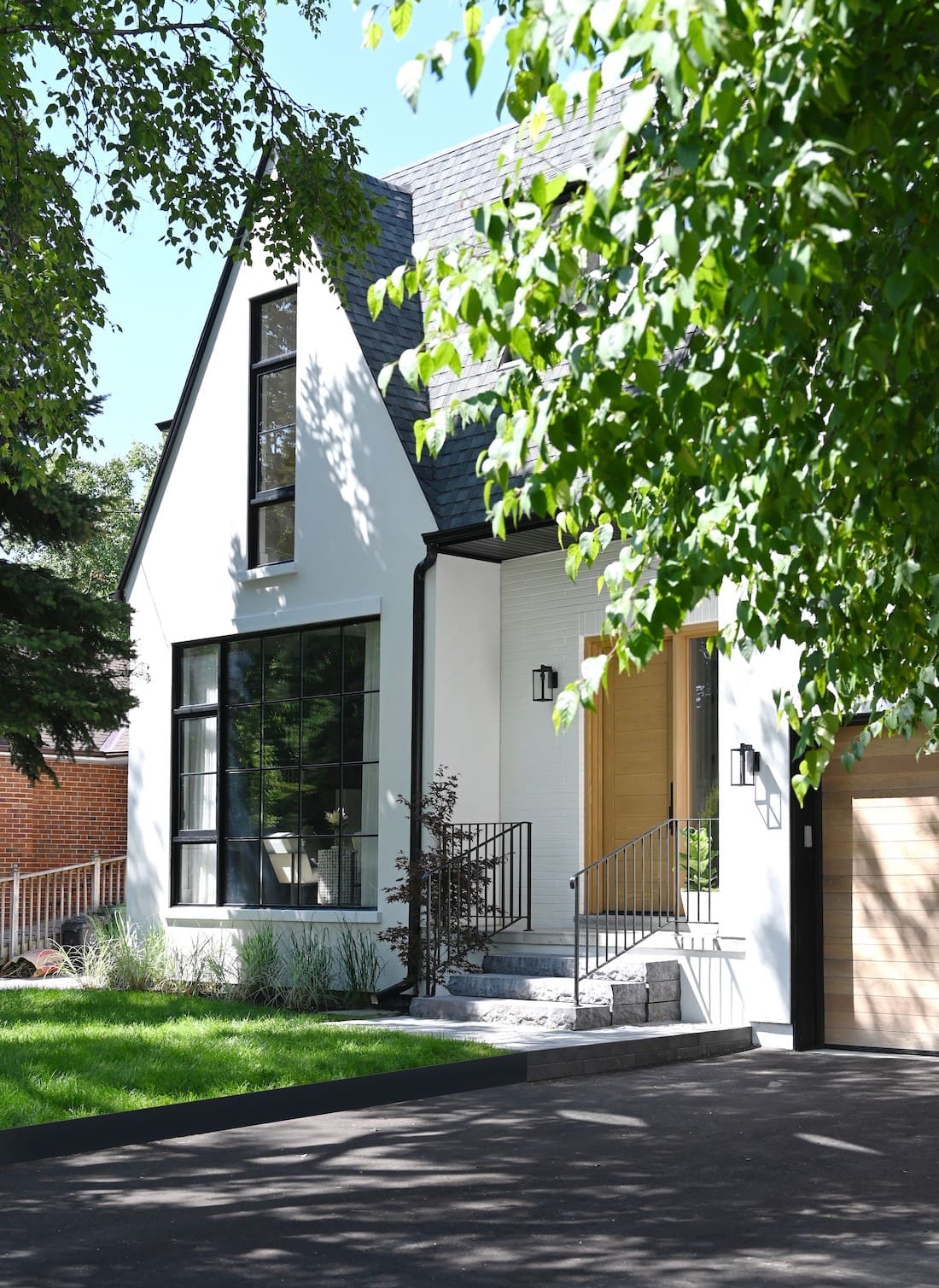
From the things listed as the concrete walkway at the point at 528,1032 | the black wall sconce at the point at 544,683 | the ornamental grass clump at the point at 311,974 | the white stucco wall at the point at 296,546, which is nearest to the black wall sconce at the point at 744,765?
the concrete walkway at the point at 528,1032

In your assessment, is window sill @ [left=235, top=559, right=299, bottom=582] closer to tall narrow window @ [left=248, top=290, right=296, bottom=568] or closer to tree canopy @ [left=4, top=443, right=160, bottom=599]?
tall narrow window @ [left=248, top=290, right=296, bottom=568]

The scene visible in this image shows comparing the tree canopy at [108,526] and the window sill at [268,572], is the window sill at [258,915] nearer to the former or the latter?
the window sill at [268,572]

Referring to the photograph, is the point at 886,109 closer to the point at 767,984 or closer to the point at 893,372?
the point at 893,372

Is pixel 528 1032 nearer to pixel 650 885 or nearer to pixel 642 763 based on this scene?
pixel 650 885

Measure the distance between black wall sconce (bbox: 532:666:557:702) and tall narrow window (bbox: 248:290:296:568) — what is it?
9.86 ft

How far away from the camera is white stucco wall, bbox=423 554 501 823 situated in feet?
41.9

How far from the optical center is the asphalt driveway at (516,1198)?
505 cm

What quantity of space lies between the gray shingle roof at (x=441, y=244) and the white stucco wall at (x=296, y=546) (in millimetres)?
223

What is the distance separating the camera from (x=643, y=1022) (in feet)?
35.8

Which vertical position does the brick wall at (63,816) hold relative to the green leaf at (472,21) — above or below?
below

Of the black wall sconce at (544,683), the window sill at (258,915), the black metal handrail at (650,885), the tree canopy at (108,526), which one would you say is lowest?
the window sill at (258,915)

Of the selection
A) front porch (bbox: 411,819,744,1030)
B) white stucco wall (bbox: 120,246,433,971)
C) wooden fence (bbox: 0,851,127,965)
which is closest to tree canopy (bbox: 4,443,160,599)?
wooden fence (bbox: 0,851,127,965)

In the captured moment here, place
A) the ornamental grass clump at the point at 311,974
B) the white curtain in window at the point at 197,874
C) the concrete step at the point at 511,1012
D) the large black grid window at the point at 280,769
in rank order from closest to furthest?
1. the concrete step at the point at 511,1012
2. the ornamental grass clump at the point at 311,974
3. the large black grid window at the point at 280,769
4. the white curtain in window at the point at 197,874

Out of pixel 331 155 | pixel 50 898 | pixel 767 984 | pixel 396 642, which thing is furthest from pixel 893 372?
pixel 50 898
